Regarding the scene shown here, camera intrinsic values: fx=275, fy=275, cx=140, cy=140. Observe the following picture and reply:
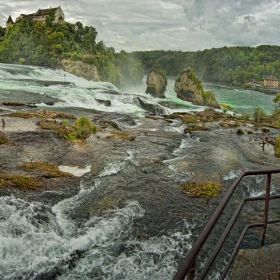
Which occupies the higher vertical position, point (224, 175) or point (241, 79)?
point (241, 79)

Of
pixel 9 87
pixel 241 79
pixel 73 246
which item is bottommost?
pixel 73 246

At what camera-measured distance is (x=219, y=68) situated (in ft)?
527

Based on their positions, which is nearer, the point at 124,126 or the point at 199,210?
the point at 199,210

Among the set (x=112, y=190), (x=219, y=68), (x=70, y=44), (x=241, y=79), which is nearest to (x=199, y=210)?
(x=112, y=190)

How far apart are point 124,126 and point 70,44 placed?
7299 centimetres

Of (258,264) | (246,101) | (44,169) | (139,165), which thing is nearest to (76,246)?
(258,264)

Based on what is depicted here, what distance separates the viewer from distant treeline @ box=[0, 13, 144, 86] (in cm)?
8450

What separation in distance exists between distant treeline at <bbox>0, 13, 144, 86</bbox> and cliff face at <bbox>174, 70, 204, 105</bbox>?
2663 cm

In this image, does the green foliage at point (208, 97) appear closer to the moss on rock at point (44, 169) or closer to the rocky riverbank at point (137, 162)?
the rocky riverbank at point (137, 162)

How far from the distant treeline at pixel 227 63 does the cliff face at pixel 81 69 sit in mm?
58066

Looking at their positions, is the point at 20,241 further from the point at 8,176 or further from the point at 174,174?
the point at 174,174

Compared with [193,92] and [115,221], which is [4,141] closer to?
[115,221]

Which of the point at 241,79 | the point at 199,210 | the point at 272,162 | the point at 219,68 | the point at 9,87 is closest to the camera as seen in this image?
the point at 199,210

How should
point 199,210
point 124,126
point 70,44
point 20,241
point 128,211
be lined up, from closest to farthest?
point 20,241
point 128,211
point 199,210
point 124,126
point 70,44
